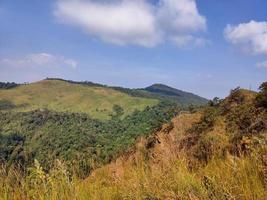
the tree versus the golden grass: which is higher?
the tree

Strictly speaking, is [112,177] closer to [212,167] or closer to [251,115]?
[212,167]

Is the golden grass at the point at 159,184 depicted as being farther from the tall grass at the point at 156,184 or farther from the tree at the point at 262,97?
the tree at the point at 262,97

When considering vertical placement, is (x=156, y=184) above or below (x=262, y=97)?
below

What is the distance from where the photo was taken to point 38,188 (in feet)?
16.0

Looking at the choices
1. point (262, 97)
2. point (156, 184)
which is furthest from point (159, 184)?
point (262, 97)

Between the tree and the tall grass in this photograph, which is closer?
the tall grass

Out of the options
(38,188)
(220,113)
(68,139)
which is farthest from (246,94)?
(68,139)

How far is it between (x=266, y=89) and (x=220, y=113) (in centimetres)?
599

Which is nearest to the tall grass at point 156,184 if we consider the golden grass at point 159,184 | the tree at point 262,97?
the golden grass at point 159,184

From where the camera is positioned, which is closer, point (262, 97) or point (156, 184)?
point (156, 184)

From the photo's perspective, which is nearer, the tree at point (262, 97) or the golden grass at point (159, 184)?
the golden grass at point (159, 184)

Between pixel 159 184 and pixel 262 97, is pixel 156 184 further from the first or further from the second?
pixel 262 97

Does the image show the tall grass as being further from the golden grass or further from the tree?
the tree

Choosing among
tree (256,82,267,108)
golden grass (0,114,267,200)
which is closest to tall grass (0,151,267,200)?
golden grass (0,114,267,200)
